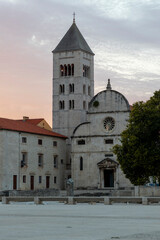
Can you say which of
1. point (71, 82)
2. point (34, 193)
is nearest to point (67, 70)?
point (71, 82)

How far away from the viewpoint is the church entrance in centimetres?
9019

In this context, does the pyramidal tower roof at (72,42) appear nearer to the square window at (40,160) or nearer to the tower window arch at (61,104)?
the tower window arch at (61,104)

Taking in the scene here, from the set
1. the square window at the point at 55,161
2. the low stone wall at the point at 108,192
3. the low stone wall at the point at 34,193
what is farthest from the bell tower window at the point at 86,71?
the low stone wall at the point at 34,193

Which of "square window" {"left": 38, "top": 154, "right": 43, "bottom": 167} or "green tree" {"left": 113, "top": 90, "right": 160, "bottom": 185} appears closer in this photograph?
"green tree" {"left": 113, "top": 90, "right": 160, "bottom": 185}

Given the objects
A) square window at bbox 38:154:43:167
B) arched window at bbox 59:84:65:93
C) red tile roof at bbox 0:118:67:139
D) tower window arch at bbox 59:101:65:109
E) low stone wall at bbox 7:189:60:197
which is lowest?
low stone wall at bbox 7:189:60:197

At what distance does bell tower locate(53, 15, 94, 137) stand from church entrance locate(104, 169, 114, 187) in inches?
588

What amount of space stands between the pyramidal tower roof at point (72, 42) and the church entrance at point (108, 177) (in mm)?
26863

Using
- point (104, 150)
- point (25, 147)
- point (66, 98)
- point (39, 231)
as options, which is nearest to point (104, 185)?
point (104, 150)

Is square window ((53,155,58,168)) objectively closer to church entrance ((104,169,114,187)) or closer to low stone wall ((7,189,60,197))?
church entrance ((104,169,114,187))

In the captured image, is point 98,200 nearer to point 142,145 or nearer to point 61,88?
point 142,145

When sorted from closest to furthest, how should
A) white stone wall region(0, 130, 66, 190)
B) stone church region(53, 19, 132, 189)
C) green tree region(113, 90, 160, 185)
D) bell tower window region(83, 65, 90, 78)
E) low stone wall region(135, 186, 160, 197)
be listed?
1. low stone wall region(135, 186, 160, 197)
2. green tree region(113, 90, 160, 185)
3. white stone wall region(0, 130, 66, 190)
4. stone church region(53, 19, 132, 189)
5. bell tower window region(83, 65, 90, 78)

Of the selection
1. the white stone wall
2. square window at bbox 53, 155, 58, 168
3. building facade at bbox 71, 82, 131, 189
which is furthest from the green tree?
square window at bbox 53, 155, 58, 168

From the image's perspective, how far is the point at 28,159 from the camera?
8594 cm

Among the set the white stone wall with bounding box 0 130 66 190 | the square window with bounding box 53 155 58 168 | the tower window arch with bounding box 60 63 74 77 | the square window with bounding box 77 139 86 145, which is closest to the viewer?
the white stone wall with bounding box 0 130 66 190
